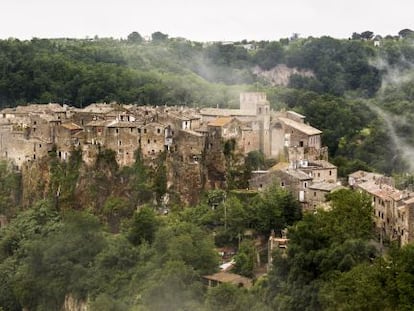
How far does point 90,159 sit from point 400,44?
4806 centimetres

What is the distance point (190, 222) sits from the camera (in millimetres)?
34219

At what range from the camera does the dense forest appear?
89.0 feet

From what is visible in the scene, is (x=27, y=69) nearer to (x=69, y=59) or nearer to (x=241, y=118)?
(x=69, y=59)

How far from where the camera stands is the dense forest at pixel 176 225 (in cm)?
2713

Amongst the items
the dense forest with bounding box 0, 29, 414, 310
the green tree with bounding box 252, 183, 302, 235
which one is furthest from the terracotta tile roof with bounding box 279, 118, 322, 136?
the green tree with bounding box 252, 183, 302, 235

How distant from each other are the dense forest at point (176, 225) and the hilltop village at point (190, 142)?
63 cm

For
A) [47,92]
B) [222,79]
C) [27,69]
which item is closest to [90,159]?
[47,92]

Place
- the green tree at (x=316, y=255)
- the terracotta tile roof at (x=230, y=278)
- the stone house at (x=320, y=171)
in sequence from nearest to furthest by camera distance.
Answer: the green tree at (x=316, y=255)
the terracotta tile roof at (x=230, y=278)
the stone house at (x=320, y=171)

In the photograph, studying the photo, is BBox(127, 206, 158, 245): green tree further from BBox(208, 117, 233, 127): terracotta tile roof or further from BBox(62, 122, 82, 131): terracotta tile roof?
BBox(62, 122, 82, 131): terracotta tile roof

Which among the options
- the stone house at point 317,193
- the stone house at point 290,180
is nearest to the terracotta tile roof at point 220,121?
the stone house at point 290,180

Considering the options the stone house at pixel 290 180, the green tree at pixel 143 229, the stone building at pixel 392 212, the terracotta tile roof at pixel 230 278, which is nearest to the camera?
the stone building at pixel 392 212

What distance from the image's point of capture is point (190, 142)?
38125mm

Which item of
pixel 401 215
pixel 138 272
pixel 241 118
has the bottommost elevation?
pixel 138 272

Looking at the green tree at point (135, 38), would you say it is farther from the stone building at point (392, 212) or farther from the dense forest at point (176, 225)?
the stone building at point (392, 212)
